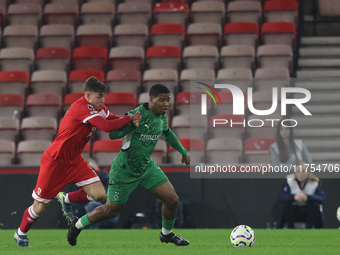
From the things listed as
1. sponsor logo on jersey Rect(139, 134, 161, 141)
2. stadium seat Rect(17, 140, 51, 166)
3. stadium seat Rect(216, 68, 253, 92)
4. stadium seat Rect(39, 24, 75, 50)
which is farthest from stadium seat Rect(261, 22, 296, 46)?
sponsor logo on jersey Rect(139, 134, 161, 141)

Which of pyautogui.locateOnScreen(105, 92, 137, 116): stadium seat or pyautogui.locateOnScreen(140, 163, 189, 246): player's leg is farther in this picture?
pyautogui.locateOnScreen(105, 92, 137, 116): stadium seat

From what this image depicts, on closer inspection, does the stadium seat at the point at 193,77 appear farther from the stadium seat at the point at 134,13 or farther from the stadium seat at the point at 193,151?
the stadium seat at the point at 134,13

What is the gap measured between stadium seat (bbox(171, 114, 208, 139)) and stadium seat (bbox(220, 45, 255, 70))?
220 centimetres

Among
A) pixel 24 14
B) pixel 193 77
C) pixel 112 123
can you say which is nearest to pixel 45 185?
pixel 112 123

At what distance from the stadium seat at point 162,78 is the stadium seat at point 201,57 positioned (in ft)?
2.49

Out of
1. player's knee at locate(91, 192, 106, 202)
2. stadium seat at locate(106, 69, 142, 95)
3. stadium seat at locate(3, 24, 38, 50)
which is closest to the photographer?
player's knee at locate(91, 192, 106, 202)

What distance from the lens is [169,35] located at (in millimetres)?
15836

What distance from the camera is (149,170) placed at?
762 cm

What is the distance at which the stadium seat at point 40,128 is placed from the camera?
1355 cm

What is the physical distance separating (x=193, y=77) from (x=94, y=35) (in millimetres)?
3029

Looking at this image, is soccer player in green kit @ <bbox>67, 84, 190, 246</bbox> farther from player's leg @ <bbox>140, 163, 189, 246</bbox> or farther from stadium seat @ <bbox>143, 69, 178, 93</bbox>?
stadium seat @ <bbox>143, 69, 178, 93</bbox>

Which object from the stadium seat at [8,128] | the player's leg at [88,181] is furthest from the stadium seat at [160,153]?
the player's leg at [88,181]

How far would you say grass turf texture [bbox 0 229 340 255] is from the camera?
23.2 ft

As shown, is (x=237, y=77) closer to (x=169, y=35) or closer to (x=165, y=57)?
(x=165, y=57)
